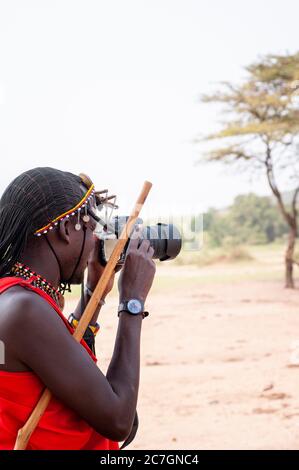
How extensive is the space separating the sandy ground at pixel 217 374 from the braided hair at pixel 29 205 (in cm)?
292

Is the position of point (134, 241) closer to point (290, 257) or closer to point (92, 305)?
point (92, 305)

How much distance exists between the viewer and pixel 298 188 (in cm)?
1495

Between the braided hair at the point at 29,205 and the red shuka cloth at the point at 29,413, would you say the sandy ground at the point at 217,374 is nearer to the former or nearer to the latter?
the red shuka cloth at the point at 29,413

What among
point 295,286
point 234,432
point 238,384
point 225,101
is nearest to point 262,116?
point 225,101

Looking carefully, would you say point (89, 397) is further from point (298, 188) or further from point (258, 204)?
point (258, 204)

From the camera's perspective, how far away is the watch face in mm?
1411

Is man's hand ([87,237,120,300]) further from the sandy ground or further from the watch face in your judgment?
the sandy ground

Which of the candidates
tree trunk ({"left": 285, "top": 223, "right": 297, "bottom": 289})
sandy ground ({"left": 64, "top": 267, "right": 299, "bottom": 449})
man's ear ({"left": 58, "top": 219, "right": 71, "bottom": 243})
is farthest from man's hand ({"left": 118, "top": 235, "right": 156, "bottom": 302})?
tree trunk ({"left": 285, "top": 223, "right": 297, "bottom": 289})

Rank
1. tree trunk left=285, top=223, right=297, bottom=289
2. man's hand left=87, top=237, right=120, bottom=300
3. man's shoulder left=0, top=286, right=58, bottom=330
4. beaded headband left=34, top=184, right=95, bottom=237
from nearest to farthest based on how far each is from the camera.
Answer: man's shoulder left=0, top=286, right=58, bottom=330
beaded headband left=34, top=184, right=95, bottom=237
man's hand left=87, top=237, right=120, bottom=300
tree trunk left=285, top=223, right=297, bottom=289

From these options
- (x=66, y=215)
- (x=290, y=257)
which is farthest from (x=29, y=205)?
(x=290, y=257)

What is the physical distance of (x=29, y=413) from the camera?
1294mm

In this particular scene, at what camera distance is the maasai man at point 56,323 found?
126 centimetres

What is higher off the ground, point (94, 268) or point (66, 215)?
point (66, 215)

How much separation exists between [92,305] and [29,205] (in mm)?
255
